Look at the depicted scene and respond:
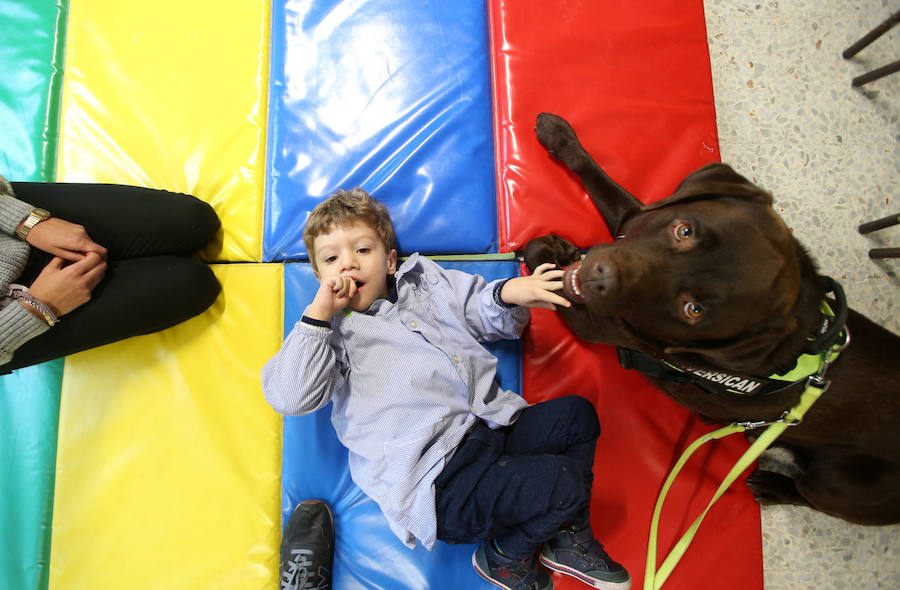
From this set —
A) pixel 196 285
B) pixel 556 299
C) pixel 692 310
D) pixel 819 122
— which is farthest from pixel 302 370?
pixel 819 122

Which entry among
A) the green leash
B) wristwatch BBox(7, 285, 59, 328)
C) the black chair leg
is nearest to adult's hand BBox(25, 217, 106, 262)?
wristwatch BBox(7, 285, 59, 328)

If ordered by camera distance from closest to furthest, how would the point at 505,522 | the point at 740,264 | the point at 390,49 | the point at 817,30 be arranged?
1. the point at 740,264
2. the point at 505,522
3. the point at 390,49
4. the point at 817,30

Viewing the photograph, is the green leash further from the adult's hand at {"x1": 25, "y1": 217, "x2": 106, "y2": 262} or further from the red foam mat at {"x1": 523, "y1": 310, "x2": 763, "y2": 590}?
the adult's hand at {"x1": 25, "y1": 217, "x2": 106, "y2": 262}

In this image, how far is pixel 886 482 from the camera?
1426 mm

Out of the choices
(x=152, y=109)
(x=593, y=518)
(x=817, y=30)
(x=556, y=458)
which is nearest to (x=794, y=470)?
(x=593, y=518)

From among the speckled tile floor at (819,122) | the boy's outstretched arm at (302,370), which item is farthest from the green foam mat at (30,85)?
the speckled tile floor at (819,122)

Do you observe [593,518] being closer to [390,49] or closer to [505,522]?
[505,522]

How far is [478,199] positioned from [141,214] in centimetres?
118

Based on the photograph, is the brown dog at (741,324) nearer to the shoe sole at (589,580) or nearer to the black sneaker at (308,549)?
the shoe sole at (589,580)

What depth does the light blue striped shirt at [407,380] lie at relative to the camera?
1.38 meters

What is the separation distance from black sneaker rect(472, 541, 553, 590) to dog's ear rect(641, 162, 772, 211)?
115cm

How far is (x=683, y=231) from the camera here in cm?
115

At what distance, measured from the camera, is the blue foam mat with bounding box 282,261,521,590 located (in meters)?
1.66

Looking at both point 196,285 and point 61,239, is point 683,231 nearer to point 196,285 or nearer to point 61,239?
point 196,285
